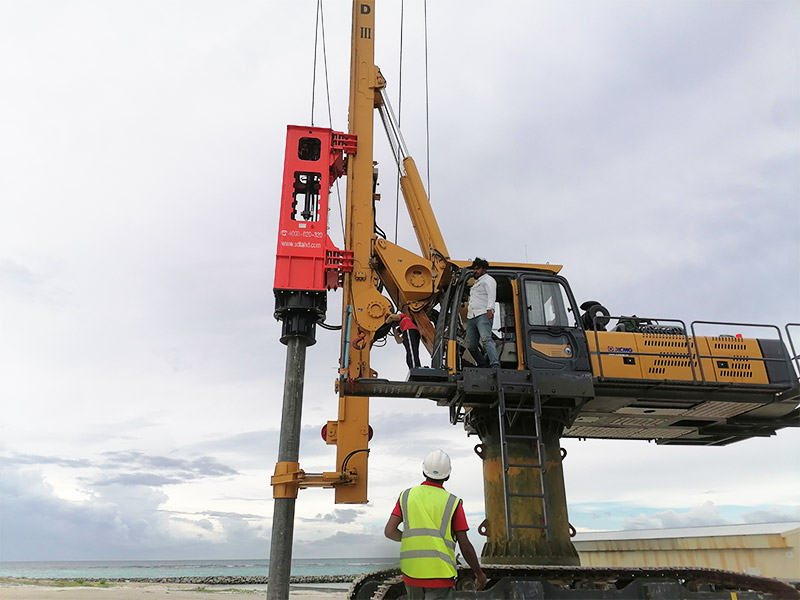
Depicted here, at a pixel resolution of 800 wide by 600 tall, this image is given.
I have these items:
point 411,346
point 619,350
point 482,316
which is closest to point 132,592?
point 411,346

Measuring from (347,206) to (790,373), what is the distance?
8173 mm

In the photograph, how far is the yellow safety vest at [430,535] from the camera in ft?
13.8

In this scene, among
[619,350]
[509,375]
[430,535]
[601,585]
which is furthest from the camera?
[619,350]

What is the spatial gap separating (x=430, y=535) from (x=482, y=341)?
15.9ft

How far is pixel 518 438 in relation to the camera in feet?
28.2

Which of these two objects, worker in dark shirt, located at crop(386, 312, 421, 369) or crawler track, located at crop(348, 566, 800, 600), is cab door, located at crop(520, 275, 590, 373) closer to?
worker in dark shirt, located at crop(386, 312, 421, 369)

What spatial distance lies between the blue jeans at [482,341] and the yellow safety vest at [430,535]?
461 cm

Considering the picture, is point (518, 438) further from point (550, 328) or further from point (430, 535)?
point (430, 535)

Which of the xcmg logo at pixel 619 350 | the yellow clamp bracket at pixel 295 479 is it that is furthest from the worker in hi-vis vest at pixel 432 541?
the xcmg logo at pixel 619 350

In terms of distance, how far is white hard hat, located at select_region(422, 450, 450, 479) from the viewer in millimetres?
4402

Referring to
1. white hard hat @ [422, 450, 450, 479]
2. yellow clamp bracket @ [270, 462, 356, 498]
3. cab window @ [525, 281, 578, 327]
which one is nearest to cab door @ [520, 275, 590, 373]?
cab window @ [525, 281, 578, 327]

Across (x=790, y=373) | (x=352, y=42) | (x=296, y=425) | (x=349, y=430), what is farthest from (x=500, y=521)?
(x=352, y=42)

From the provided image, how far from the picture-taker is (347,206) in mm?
10625

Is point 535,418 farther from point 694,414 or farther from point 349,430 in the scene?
point 694,414
